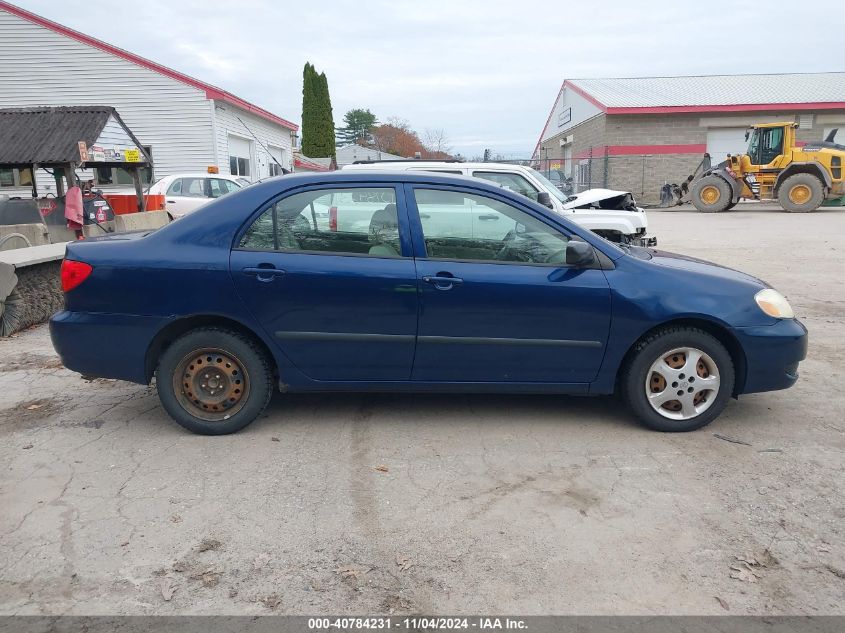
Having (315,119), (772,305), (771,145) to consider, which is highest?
(315,119)

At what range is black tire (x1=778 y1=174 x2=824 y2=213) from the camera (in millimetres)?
23094

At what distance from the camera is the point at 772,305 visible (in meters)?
4.24

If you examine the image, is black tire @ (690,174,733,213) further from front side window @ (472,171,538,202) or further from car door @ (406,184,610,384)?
car door @ (406,184,610,384)

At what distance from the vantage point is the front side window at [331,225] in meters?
4.17

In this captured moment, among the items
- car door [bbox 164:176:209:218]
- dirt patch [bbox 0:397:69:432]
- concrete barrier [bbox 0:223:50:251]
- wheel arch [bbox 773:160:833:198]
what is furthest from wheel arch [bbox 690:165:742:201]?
dirt patch [bbox 0:397:69:432]

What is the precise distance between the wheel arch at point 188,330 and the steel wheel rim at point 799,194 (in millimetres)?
24294

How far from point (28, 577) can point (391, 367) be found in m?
2.18

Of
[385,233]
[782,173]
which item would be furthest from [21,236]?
[782,173]

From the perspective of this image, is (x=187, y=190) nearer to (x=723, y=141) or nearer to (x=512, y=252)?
(x=512, y=252)

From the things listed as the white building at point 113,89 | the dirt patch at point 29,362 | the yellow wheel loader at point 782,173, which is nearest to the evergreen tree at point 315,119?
the white building at point 113,89

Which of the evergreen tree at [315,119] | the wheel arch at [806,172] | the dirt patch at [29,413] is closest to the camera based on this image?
the dirt patch at [29,413]

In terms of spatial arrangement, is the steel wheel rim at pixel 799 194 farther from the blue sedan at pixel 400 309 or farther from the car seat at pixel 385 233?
the car seat at pixel 385 233

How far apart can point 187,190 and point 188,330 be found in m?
14.1

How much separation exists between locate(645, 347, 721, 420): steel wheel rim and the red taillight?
11.8 feet
